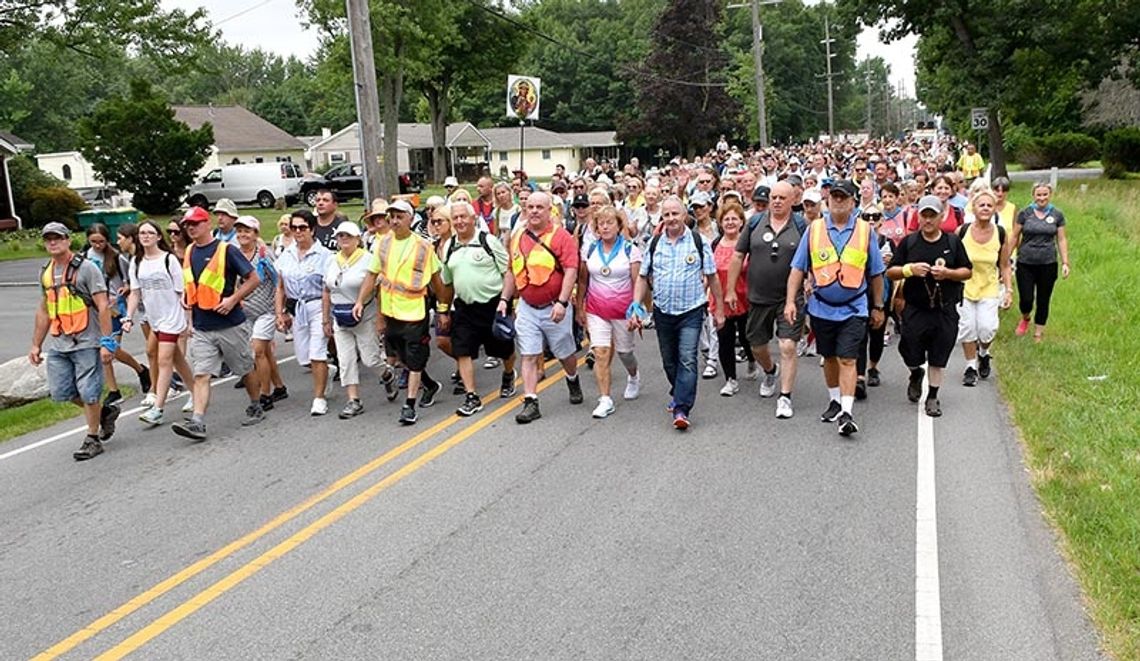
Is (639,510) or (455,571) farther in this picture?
(639,510)

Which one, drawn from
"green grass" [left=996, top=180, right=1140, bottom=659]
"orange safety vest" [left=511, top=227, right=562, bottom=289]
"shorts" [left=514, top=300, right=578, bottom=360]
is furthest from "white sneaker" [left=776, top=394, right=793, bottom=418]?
"orange safety vest" [left=511, top=227, right=562, bottom=289]

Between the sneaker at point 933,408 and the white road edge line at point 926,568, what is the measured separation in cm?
87

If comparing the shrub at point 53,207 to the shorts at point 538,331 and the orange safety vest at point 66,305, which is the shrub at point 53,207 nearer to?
the orange safety vest at point 66,305

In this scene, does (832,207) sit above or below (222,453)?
above

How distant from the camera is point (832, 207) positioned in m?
7.73

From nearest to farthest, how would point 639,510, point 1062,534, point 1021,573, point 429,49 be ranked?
point 1021,573 → point 1062,534 → point 639,510 → point 429,49

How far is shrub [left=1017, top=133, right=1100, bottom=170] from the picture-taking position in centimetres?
4788

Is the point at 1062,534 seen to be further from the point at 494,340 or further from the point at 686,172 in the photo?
the point at 686,172

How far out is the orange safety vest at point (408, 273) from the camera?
8.55 metres

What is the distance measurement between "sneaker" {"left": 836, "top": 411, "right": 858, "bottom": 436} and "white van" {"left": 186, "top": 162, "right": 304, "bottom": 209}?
38324mm

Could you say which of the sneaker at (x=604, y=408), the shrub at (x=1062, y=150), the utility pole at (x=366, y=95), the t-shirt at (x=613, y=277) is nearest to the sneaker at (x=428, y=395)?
the sneaker at (x=604, y=408)

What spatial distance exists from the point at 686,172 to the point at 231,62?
122240mm

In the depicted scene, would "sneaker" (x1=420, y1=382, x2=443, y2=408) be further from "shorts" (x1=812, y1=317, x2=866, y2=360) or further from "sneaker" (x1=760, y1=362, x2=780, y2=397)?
"shorts" (x1=812, y1=317, x2=866, y2=360)

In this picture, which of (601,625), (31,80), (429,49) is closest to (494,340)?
(601,625)
